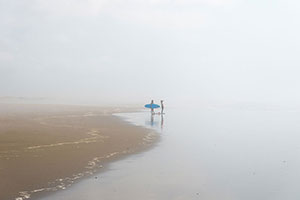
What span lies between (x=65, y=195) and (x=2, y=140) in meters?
11.8

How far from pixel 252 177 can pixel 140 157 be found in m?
6.40

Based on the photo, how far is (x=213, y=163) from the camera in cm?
1599

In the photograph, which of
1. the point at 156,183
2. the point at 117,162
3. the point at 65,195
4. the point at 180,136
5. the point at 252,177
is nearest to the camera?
the point at 65,195

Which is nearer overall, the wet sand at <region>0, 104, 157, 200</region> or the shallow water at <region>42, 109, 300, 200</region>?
the shallow water at <region>42, 109, 300, 200</region>

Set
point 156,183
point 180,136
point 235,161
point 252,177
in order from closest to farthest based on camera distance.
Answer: point 156,183 → point 252,177 → point 235,161 → point 180,136

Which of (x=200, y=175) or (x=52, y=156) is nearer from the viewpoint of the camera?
(x=200, y=175)

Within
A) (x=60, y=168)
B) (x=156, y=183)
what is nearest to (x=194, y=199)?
(x=156, y=183)

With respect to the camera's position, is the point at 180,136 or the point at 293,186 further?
the point at 180,136

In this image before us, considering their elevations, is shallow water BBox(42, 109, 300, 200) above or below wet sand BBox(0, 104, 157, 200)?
below

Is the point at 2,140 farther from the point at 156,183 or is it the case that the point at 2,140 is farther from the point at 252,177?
the point at 252,177

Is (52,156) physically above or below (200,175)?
above

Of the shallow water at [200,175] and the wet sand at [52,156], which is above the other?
the wet sand at [52,156]

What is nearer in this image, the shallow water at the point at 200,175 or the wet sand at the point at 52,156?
the shallow water at the point at 200,175

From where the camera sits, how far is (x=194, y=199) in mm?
10336
